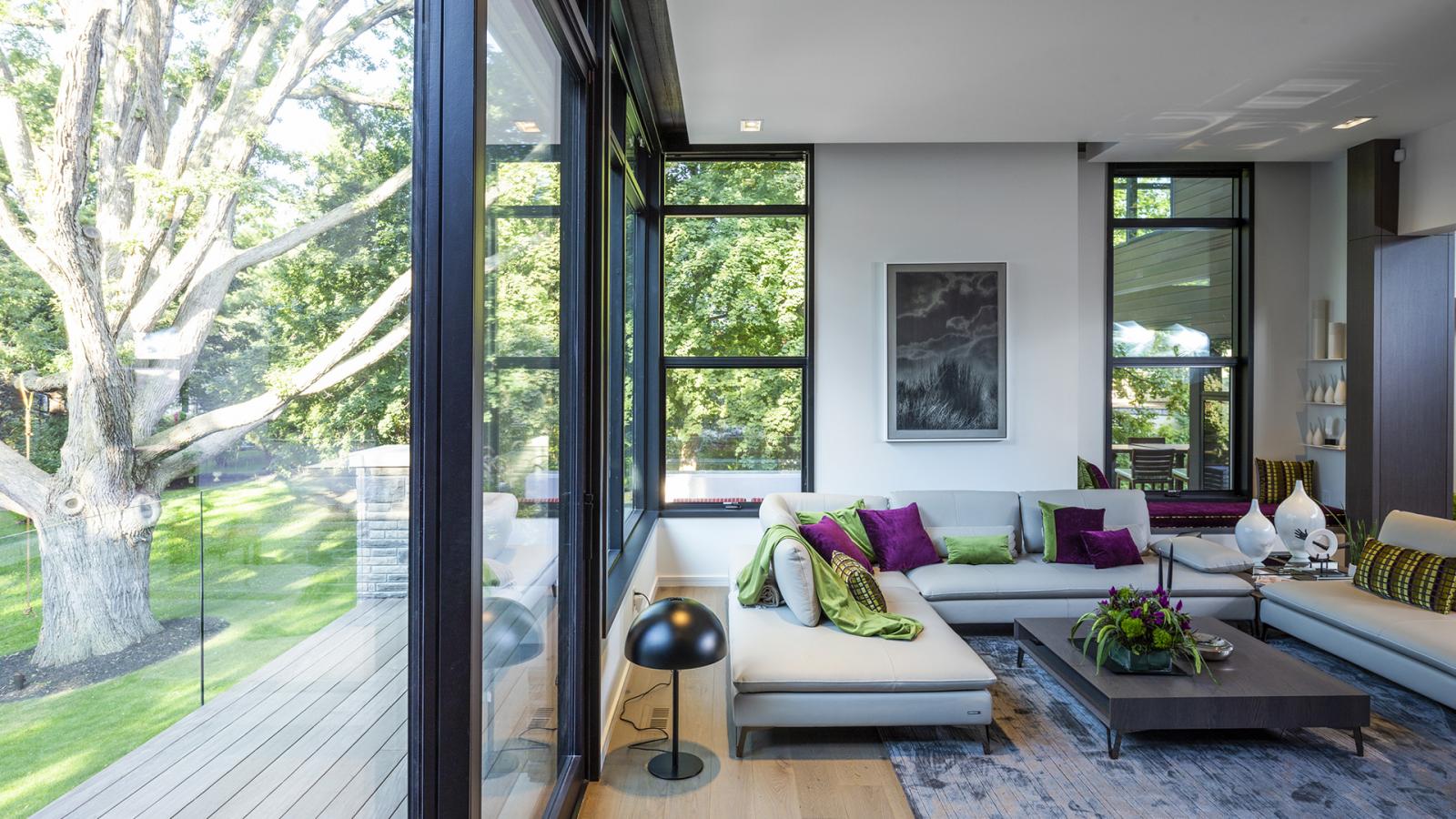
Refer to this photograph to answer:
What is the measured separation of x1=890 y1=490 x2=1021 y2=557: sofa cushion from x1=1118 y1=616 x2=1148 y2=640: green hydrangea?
1745mm

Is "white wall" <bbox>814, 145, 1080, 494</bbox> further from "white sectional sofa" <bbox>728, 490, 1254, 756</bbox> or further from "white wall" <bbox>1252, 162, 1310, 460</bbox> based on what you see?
"white wall" <bbox>1252, 162, 1310, 460</bbox>

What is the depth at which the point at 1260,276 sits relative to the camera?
5.88 meters

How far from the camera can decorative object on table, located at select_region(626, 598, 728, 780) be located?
→ 2561 millimetres

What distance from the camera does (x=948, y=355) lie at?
5289 millimetres

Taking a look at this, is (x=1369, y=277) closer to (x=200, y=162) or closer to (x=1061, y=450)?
(x=1061, y=450)

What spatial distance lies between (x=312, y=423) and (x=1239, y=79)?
4626mm

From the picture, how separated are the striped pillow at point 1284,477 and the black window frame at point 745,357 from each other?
11.4 ft

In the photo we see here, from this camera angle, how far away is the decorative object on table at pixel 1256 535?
4.03 m

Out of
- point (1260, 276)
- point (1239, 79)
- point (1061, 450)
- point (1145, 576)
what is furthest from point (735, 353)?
point (1260, 276)

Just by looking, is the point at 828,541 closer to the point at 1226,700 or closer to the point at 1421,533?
the point at 1226,700

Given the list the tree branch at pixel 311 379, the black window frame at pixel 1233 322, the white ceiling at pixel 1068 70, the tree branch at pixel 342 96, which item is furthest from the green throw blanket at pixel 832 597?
the black window frame at pixel 1233 322

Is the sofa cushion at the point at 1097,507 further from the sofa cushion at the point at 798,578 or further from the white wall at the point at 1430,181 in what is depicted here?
the white wall at the point at 1430,181

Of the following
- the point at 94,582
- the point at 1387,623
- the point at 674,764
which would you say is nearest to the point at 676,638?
the point at 674,764

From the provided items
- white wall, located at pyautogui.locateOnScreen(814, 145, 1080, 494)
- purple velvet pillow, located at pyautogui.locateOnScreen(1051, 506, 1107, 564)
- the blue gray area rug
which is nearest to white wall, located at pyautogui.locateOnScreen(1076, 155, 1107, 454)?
white wall, located at pyautogui.locateOnScreen(814, 145, 1080, 494)
